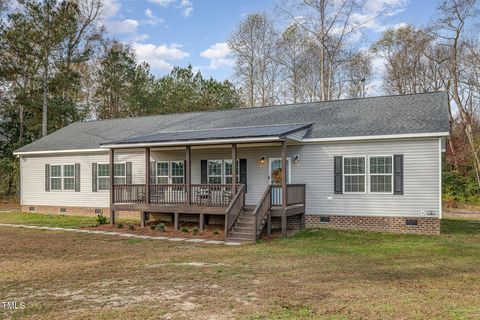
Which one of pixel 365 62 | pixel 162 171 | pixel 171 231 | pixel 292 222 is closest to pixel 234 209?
pixel 292 222

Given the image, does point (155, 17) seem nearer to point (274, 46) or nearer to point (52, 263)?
point (274, 46)

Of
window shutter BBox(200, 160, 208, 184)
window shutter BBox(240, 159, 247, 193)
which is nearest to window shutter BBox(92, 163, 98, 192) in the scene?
window shutter BBox(200, 160, 208, 184)

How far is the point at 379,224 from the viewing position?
44.4 feet

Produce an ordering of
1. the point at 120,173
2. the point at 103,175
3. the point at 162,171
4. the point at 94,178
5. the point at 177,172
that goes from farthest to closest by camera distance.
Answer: the point at 94,178, the point at 103,175, the point at 120,173, the point at 162,171, the point at 177,172

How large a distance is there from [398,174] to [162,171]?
9.43 meters

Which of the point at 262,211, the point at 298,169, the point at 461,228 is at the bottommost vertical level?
the point at 461,228

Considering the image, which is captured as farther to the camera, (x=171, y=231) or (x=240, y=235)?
(x=171, y=231)

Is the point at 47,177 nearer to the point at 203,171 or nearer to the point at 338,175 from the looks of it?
the point at 203,171

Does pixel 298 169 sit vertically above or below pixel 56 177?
A: above

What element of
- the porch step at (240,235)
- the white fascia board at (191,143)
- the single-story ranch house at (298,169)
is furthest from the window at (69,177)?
the porch step at (240,235)

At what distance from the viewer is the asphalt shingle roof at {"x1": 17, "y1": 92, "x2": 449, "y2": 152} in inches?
539

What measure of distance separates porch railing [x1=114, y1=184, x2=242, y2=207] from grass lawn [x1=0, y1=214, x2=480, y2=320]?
2536mm

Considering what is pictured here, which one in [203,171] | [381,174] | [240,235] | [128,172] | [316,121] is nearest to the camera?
[240,235]

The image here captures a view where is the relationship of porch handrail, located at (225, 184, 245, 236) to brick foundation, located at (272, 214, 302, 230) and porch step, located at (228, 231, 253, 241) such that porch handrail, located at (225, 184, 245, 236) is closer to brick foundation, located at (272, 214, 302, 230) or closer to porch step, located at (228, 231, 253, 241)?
porch step, located at (228, 231, 253, 241)
